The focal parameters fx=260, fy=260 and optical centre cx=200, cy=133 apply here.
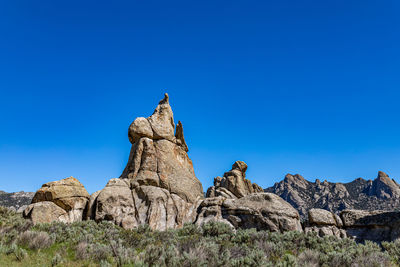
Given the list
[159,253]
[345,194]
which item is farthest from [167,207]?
[345,194]

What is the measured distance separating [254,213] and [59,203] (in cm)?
1881

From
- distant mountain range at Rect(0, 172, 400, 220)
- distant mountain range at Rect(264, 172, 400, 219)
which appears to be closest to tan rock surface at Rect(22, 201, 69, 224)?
distant mountain range at Rect(0, 172, 400, 220)

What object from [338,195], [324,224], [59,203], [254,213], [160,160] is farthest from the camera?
[338,195]

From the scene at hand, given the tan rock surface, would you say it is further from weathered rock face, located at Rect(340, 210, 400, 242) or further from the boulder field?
weathered rock face, located at Rect(340, 210, 400, 242)

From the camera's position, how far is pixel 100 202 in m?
24.9

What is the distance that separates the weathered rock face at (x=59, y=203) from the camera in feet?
78.0

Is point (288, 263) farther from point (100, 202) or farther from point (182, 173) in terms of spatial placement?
point (182, 173)

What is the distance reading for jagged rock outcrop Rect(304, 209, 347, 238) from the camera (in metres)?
23.8

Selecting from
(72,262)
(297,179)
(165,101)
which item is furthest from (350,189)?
(72,262)

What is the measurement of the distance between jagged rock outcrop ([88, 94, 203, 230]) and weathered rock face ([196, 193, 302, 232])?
8.57 ft

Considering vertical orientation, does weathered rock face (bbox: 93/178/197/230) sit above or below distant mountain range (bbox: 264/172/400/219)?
below

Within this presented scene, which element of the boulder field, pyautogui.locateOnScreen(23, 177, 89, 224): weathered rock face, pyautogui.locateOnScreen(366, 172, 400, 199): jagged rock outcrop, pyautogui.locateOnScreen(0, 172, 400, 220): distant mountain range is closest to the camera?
the boulder field

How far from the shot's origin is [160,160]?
3123 cm

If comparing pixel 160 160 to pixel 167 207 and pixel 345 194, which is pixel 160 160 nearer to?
pixel 167 207
